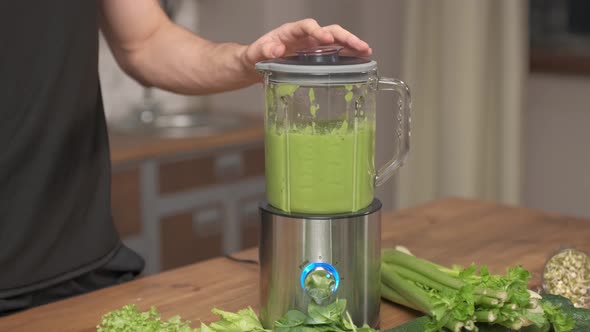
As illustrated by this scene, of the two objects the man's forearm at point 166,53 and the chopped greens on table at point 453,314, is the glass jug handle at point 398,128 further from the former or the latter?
the man's forearm at point 166,53

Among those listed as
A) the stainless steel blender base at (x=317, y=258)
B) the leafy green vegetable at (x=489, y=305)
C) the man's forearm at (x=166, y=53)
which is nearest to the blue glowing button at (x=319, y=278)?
the stainless steel blender base at (x=317, y=258)

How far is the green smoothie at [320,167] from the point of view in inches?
42.2


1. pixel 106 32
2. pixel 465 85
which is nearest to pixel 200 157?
pixel 465 85

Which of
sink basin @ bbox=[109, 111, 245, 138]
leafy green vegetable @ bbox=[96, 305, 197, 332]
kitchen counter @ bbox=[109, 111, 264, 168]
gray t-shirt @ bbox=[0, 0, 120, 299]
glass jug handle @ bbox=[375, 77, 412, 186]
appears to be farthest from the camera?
sink basin @ bbox=[109, 111, 245, 138]

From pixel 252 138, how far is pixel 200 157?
0.22m

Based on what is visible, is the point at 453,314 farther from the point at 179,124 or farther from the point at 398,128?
the point at 179,124

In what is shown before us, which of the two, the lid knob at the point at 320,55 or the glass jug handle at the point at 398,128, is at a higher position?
the lid knob at the point at 320,55

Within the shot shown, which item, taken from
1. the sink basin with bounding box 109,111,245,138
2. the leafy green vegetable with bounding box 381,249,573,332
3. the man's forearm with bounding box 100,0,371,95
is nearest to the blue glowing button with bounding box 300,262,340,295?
the leafy green vegetable with bounding box 381,249,573,332

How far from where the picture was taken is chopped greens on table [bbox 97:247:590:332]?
1025 millimetres

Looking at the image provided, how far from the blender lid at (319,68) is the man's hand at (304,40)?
0.22 feet

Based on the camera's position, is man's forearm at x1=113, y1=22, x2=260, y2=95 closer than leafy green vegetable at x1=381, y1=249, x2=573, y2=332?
No

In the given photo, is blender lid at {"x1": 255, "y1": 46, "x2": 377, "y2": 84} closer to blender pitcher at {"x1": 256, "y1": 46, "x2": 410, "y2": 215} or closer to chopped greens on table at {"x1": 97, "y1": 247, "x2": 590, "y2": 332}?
blender pitcher at {"x1": 256, "y1": 46, "x2": 410, "y2": 215}

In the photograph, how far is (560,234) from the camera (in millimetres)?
1662

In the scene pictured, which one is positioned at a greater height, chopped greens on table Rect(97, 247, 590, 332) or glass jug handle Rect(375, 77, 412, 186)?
glass jug handle Rect(375, 77, 412, 186)
